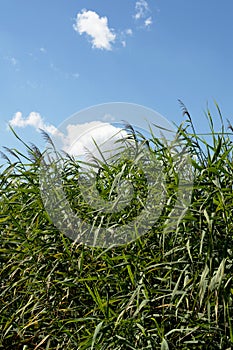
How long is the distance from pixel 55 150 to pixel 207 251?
1.37m

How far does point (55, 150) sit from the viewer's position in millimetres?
3295

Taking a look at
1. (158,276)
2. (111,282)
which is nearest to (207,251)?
(158,276)

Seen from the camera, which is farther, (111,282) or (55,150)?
(55,150)

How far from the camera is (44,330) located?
8.15 ft

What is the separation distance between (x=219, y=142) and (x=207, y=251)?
0.50m

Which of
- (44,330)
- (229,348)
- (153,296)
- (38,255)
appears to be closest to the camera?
(229,348)

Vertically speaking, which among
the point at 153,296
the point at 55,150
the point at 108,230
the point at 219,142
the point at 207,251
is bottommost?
the point at 153,296

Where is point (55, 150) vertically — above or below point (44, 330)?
above

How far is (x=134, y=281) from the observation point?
2324 mm

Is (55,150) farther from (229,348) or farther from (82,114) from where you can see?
(229,348)

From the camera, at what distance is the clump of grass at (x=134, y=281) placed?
214 cm

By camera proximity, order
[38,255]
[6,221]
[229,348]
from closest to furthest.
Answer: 1. [229,348]
2. [38,255]
3. [6,221]

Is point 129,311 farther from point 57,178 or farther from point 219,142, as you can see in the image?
point 57,178

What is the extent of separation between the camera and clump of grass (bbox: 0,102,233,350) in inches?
84.4
